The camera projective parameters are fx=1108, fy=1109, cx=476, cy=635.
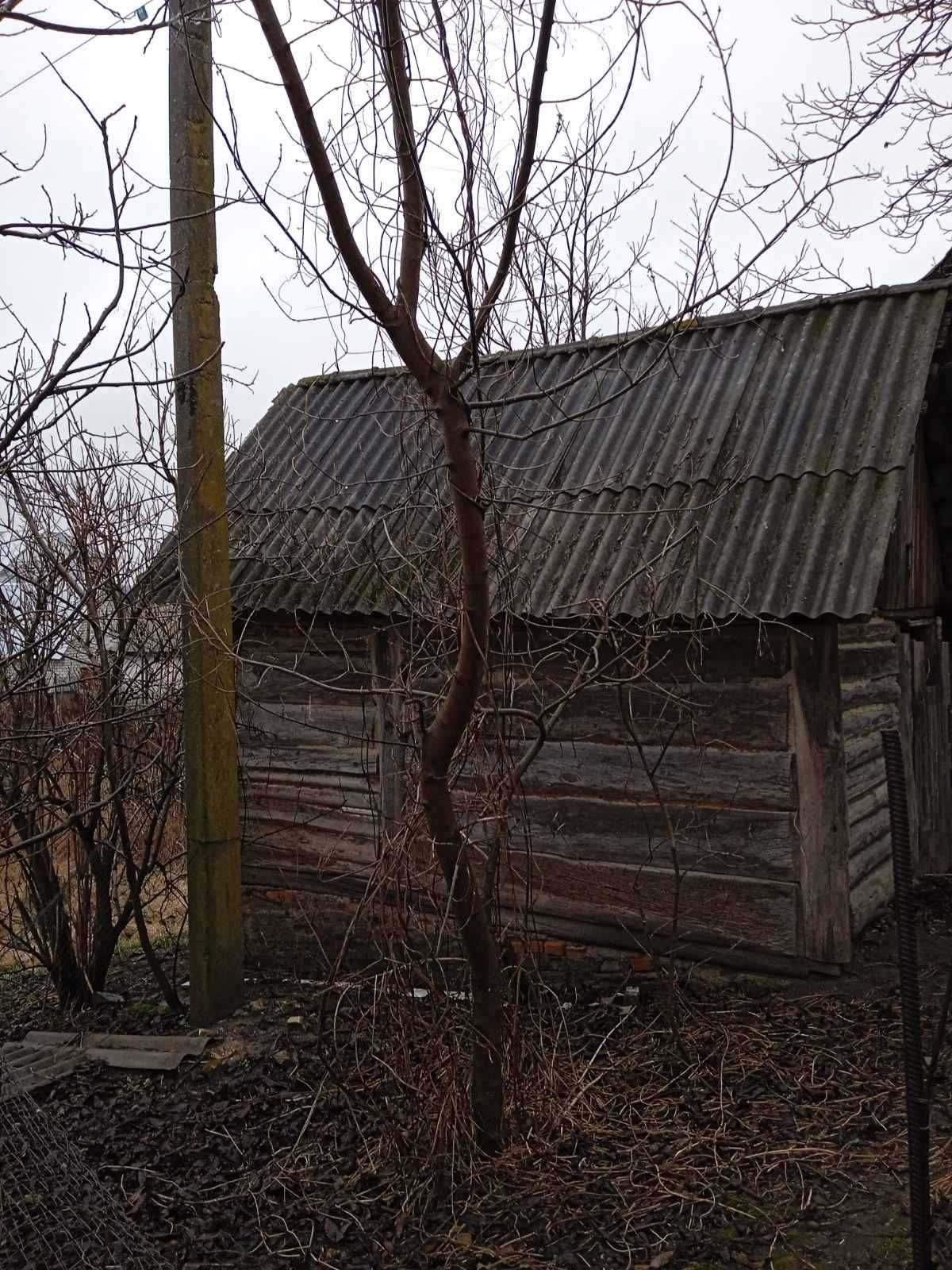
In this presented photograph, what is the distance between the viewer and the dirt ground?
372cm

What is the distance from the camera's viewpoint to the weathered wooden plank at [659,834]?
5742 millimetres

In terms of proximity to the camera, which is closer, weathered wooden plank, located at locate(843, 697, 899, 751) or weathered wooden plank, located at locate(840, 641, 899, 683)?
weathered wooden plank, located at locate(843, 697, 899, 751)

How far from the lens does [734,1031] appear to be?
17.1 ft

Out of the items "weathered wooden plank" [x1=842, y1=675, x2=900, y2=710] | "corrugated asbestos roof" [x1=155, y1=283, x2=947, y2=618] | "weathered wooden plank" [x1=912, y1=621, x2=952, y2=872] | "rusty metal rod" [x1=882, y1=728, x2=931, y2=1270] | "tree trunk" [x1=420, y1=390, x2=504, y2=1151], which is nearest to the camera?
"rusty metal rod" [x1=882, y1=728, x2=931, y2=1270]

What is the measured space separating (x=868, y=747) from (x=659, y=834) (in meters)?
1.51

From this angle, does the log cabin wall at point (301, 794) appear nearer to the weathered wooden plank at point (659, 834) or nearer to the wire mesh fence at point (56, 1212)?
the weathered wooden plank at point (659, 834)

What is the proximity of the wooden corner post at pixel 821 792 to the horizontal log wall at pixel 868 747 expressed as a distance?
228 mm

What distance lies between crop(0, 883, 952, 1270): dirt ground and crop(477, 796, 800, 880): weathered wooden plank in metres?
0.70

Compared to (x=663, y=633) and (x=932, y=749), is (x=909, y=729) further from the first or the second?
(x=663, y=633)

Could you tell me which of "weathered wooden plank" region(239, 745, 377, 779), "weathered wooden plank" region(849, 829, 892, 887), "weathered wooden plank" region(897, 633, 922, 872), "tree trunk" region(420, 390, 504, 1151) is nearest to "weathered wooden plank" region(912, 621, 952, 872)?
"weathered wooden plank" region(897, 633, 922, 872)

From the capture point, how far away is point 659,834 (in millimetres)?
6062

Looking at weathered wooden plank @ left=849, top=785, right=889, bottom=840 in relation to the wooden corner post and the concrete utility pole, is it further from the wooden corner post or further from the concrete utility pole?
the concrete utility pole

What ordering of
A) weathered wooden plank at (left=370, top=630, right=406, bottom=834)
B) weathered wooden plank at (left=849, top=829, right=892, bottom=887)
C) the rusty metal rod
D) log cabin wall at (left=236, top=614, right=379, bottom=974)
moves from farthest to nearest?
log cabin wall at (left=236, top=614, right=379, bottom=974) < weathered wooden plank at (left=370, top=630, right=406, bottom=834) < weathered wooden plank at (left=849, top=829, right=892, bottom=887) < the rusty metal rod

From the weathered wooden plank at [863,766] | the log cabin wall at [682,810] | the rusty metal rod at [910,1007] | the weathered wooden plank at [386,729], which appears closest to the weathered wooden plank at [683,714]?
the log cabin wall at [682,810]
